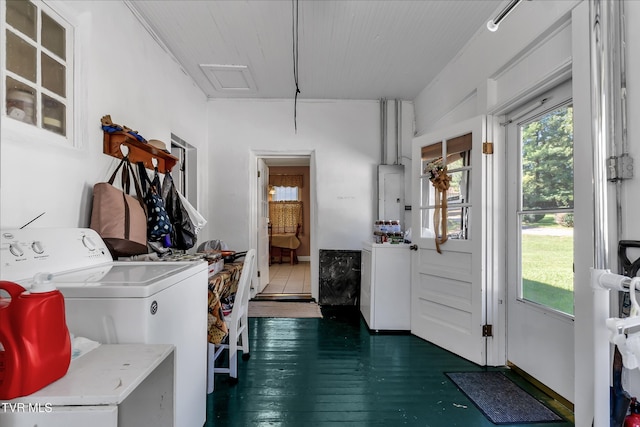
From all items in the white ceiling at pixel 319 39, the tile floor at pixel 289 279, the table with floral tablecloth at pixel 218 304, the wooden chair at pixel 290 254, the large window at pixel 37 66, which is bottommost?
the tile floor at pixel 289 279

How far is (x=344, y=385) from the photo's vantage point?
2.06m

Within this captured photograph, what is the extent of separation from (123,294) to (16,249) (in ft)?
1.45

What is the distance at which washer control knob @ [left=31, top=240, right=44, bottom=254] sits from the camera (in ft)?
3.74

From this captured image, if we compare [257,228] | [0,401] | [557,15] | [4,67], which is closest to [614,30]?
[557,15]

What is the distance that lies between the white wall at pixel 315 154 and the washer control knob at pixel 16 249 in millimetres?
2756

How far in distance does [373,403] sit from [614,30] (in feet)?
7.29

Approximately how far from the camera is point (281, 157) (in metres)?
4.02

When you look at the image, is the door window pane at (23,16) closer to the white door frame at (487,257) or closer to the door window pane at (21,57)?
the door window pane at (21,57)

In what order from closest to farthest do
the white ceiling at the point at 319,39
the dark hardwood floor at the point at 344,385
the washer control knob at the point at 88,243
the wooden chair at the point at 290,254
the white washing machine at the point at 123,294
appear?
the white washing machine at the point at 123,294
the washer control knob at the point at 88,243
the dark hardwood floor at the point at 344,385
the white ceiling at the point at 319,39
the wooden chair at the point at 290,254

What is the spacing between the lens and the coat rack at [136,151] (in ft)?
6.20

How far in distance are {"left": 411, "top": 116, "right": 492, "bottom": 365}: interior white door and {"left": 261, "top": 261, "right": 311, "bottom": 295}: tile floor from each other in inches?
74.9

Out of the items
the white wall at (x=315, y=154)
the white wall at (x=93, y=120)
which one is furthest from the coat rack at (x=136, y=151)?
the white wall at (x=315, y=154)

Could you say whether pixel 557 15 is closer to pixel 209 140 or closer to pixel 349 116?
pixel 349 116

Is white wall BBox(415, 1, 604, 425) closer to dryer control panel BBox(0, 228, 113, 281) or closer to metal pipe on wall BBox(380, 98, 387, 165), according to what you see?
metal pipe on wall BBox(380, 98, 387, 165)
